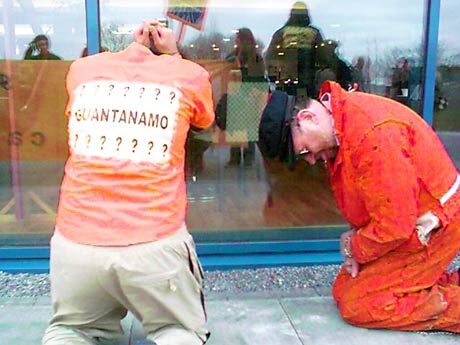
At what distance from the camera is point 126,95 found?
78.8 inches

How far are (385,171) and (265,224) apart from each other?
5.97 ft

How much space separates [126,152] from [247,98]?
8.21 ft

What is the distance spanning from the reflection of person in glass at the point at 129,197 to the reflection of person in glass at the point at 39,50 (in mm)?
2010

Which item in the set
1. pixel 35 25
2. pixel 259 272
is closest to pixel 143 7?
pixel 35 25

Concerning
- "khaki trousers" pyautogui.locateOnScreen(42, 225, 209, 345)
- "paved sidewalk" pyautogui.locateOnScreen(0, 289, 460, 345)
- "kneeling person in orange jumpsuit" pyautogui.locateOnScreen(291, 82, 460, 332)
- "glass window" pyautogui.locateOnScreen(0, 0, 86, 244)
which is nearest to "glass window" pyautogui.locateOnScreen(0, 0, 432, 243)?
"glass window" pyautogui.locateOnScreen(0, 0, 86, 244)

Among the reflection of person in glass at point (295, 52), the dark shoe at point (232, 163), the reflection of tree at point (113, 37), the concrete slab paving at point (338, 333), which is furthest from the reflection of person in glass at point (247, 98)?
the concrete slab paving at point (338, 333)

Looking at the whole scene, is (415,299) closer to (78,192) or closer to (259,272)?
(259,272)

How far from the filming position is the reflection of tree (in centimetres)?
382

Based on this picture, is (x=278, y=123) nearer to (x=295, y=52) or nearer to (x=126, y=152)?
(x=126, y=152)

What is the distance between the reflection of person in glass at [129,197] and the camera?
197 centimetres

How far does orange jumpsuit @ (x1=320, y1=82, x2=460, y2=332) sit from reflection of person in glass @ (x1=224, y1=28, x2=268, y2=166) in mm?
1697

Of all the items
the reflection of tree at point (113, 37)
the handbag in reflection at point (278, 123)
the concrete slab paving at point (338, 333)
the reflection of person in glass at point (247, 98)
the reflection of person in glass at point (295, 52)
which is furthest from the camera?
Answer: the reflection of person in glass at point (295, 52)

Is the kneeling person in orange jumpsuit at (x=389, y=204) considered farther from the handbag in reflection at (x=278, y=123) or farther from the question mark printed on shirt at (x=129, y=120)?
the question mark printed on shirt at (x=129, y=120)

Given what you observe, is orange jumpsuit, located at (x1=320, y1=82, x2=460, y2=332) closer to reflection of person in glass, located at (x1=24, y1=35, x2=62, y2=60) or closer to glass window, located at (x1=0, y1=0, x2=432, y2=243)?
glass window, located at (x1=0, y1=0, x2=432, y2=243)
